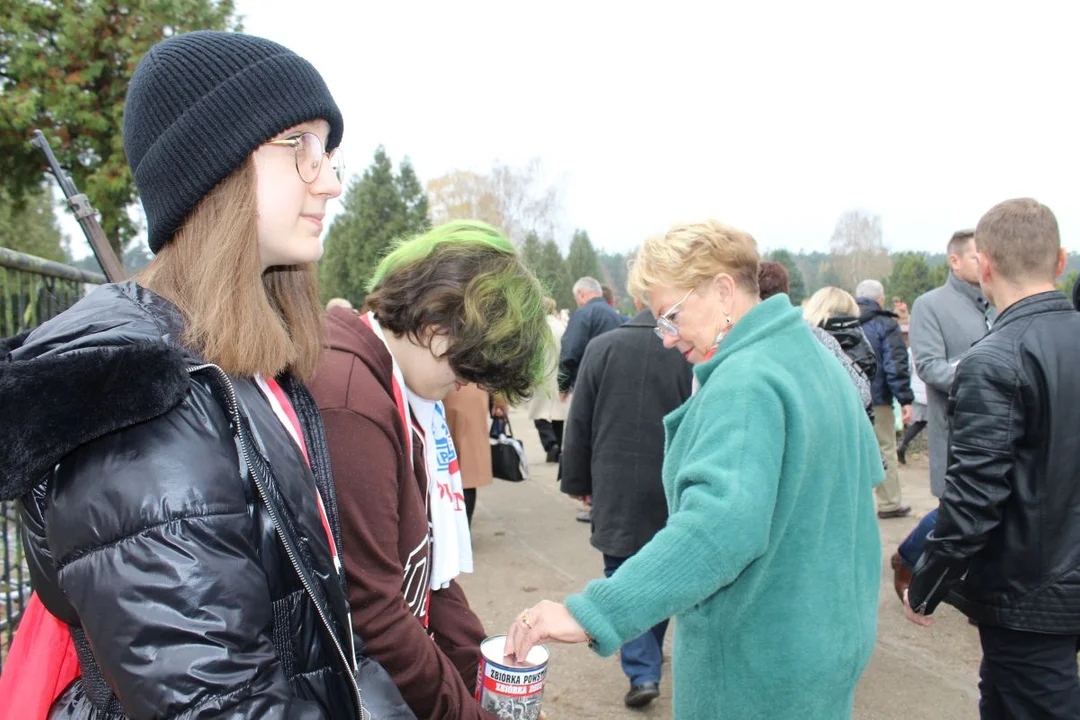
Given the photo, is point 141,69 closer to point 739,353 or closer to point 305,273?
point 305,273

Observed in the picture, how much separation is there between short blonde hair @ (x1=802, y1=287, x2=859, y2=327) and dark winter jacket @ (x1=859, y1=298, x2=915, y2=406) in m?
1.37

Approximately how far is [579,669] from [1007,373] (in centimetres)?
272

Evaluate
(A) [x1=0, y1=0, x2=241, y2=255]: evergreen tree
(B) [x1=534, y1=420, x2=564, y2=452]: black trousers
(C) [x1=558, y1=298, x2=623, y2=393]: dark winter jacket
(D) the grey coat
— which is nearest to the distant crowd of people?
(D) the grey coat

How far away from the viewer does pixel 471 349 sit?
1.87 meters

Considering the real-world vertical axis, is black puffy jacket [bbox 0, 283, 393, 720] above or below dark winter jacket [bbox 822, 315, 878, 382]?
above

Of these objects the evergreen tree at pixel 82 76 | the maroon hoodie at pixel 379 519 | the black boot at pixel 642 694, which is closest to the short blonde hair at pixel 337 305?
the maroon hoodie at pixel 379 519

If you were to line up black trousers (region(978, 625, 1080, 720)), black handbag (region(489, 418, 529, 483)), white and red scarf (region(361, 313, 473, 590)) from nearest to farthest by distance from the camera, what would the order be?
1. white and red scarf (region(361, 313, 473, 590))
2. black trousers (region(978, 625, 1080, 720))
3. black handbag (region(489, 418, 529, 483))

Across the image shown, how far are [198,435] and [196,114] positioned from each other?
0.48m

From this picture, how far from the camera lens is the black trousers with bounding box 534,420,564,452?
985 cm

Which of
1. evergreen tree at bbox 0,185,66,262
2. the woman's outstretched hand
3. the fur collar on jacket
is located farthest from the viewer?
evergreen tree at bbox 0,185,66,262

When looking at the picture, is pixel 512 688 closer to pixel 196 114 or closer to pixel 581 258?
pixel 196 114

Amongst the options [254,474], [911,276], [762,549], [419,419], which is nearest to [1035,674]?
[762,549]

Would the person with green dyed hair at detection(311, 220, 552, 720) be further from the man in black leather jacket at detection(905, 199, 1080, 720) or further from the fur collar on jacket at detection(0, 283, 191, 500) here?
the man in black leather jacket at detection(905, 199, 1080, 720)

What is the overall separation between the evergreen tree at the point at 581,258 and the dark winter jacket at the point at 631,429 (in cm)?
6249
